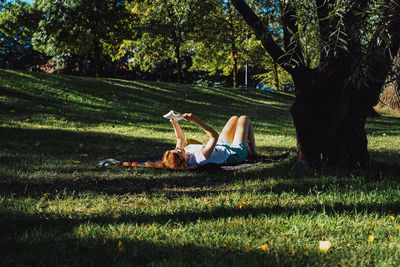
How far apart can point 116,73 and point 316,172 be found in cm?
4277

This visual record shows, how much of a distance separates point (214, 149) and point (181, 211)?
2484mm

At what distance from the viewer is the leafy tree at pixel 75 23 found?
2128cm

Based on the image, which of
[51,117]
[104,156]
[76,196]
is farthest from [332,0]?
[51,117]

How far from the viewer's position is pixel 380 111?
1883cm

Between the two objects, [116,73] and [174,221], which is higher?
[116,73]

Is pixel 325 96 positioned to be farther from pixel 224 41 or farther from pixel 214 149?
pixel 224 41

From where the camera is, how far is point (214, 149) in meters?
5.78

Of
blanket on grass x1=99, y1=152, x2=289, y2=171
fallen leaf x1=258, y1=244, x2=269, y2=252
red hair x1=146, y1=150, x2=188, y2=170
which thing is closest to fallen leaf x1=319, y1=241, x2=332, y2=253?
fallen leaf x1=258, y1=244, x2=269, y2=252

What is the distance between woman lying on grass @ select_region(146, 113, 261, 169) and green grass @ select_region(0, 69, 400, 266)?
0.28 meters

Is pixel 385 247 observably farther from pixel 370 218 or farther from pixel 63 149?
pixel 63 149

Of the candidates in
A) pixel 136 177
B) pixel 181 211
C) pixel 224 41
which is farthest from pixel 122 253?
pixel 224 41

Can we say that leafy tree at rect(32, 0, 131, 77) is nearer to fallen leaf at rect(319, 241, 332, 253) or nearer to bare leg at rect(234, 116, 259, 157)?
bare leg at rect(234, 116, 259, 157)

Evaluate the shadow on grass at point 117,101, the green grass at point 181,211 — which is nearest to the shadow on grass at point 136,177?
the green grass at point 181,211

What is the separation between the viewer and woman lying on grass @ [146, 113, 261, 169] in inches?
213
